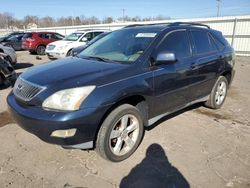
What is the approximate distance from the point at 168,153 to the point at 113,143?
0.85 m

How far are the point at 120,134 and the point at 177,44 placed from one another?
1831mm

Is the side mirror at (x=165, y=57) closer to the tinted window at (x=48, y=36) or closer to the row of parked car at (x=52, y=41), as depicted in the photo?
the row of parked car at (x=52, y=41)

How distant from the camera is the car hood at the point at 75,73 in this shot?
284 cm

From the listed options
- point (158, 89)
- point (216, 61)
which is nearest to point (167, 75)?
point (158, 89)

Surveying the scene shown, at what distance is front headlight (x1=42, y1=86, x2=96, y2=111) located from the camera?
2650 millimetres

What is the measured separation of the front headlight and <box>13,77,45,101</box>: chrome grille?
229mm

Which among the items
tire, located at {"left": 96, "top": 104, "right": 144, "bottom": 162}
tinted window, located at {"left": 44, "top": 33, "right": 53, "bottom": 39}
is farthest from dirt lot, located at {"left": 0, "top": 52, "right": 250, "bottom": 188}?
tinted window, located at {"left": 44, "top": 33, "right": 53, "bottom": 39}

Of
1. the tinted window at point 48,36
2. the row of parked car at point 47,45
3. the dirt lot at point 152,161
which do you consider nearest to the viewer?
the dirt lot at point 152,161

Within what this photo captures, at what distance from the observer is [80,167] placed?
3.06 m

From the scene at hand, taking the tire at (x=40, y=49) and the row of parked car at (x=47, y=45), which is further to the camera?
the tire at (x=40, y=49)

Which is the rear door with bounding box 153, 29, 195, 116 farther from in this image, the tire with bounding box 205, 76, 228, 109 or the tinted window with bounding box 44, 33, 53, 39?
the tinted window with bounding box 44, 33, 53, 39

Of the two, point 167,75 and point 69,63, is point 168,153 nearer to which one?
point 167,75

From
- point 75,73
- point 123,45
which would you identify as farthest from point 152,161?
point 123,45

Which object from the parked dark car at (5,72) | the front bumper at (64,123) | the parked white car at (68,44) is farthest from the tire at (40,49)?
the front bumper at (64,123)
